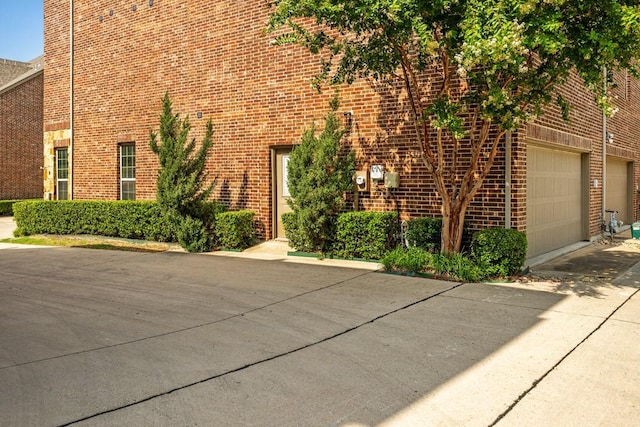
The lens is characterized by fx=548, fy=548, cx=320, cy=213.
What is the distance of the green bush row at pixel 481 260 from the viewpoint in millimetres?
8995

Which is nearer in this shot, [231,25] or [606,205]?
[231,25]

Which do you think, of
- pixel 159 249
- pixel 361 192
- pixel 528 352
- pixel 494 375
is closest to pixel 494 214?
pixel 361 192

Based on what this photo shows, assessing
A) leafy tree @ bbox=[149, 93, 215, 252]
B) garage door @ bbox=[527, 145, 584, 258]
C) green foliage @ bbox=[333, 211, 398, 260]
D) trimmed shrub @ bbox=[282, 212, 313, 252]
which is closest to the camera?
green foliage @ bbox=[333, 211, 398, 260]

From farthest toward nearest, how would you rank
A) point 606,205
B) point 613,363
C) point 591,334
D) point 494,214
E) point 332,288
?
point 606,205 < point 494,214 < point 332,288 < point 591,334 < point 613,363

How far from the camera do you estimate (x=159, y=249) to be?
1313 centimetres

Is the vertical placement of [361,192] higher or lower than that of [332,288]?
higher

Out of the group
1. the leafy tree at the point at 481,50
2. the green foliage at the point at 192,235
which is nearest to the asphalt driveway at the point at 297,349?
Result: the leafy tree at the point at 481,50

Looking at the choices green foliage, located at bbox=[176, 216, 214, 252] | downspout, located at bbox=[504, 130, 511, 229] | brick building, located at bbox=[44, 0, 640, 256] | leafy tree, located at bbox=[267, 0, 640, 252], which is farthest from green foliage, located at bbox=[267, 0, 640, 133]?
green foliage, located at bbox=[176, 216, 214, 252]

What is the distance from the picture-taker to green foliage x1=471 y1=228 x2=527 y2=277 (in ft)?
29.6

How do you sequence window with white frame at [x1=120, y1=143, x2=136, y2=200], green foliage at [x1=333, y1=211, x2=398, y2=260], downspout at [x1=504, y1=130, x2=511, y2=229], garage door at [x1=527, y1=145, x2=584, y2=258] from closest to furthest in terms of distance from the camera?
downspout at [x1=504, y1=130, x2=511, y2=229] → green foliage at [x1=333, y1=211, x2=398, y2=260] → garage door at [x1=527, y1=145, x2=584, y2=258] → window with white frame at [x1=120, y1=143, x2=136, y2=200]

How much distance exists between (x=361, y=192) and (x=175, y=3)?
25.8 ft

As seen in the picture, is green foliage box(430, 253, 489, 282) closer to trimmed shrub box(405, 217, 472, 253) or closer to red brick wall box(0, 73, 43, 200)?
trimmed shrub box(405, 217, 472, 253)

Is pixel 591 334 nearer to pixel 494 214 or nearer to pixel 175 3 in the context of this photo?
pixel 494 214

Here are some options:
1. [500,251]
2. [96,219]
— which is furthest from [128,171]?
[500,251]
